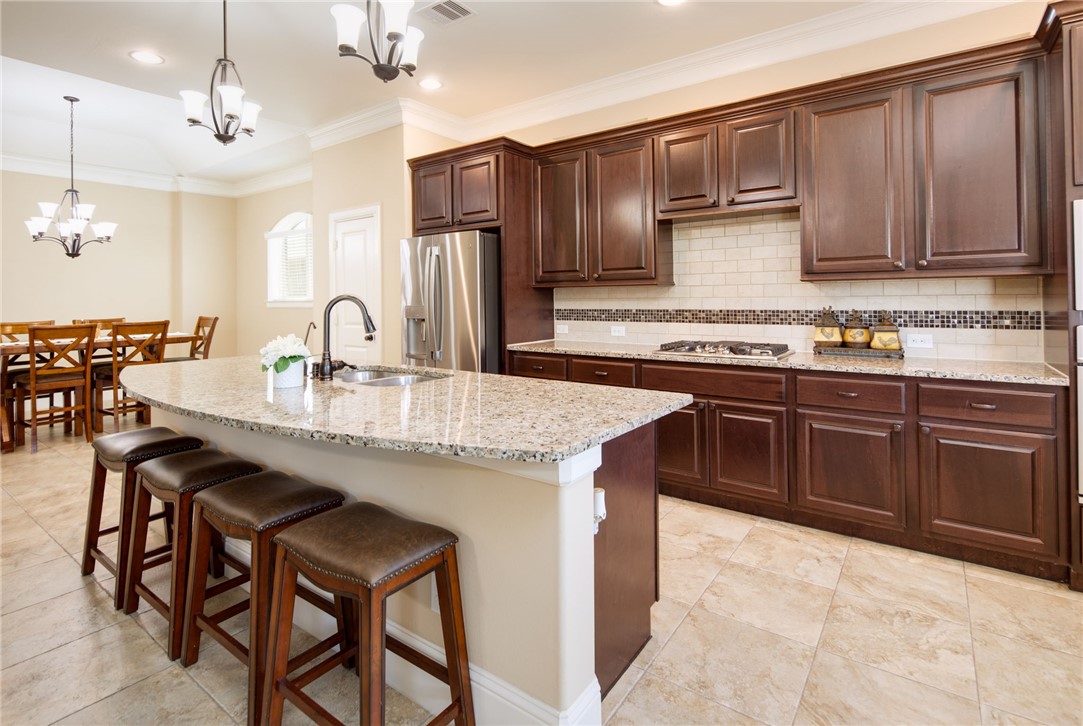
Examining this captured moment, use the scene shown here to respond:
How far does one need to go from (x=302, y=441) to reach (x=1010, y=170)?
11.0 feet

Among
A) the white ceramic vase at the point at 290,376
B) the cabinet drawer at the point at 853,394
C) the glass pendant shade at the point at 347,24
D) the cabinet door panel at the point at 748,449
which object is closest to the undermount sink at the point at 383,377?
the white ceramic vase at the point at 290,376

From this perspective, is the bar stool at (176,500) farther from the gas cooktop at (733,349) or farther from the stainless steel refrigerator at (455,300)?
the gas cooktop at (733,349)

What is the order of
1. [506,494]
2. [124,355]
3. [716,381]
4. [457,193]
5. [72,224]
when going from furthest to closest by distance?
1. [72,224]
2. [124,355]
3. [457,193]
4. [716,381]
5. [506,494]

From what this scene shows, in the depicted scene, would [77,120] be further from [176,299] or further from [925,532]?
[925,532]

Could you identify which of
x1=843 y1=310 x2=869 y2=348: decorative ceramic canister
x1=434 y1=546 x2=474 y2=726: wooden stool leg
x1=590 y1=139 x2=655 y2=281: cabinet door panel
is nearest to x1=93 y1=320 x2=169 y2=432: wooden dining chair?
x1=590 y1=139 x2=655 y2=281: cabinet door panel

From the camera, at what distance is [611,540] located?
1689 mm

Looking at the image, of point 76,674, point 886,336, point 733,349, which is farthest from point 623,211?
point 76,674

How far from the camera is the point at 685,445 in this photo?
3.33m

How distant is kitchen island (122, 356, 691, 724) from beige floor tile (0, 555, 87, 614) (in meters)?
1.16

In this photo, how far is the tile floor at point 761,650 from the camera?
1.65 metres

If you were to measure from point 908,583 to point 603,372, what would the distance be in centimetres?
194

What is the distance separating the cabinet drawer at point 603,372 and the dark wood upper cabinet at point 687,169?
42.6 inches

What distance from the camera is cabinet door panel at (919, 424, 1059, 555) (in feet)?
7.63

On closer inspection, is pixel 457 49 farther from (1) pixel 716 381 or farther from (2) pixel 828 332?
(2) pixel 828 332
